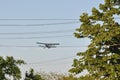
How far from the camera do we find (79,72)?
3981 cm

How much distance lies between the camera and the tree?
38.7 meters

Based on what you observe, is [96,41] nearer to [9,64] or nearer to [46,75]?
[9,64]

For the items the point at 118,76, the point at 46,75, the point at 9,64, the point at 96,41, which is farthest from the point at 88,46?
the point at 46,75

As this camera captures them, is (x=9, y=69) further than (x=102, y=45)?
Yes

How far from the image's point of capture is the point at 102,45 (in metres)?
39.4

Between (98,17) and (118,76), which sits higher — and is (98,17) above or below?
above

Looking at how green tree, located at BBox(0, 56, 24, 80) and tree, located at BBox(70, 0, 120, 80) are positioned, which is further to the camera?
green tree, located at BBox(0, 56, 24, 80)

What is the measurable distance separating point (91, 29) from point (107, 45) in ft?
6.49

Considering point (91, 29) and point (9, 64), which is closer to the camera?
point (91, 29)

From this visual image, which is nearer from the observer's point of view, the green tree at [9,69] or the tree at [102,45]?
the tree at [102,45]

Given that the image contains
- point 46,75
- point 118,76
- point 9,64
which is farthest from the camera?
point 46,75

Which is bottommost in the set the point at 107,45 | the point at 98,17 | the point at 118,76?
the point at 118,76

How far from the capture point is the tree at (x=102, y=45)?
38.7 metres

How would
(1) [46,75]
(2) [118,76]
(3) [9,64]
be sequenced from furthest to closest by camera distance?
(1) [46,75]
(3) [9,64]
(2) [118,76]
